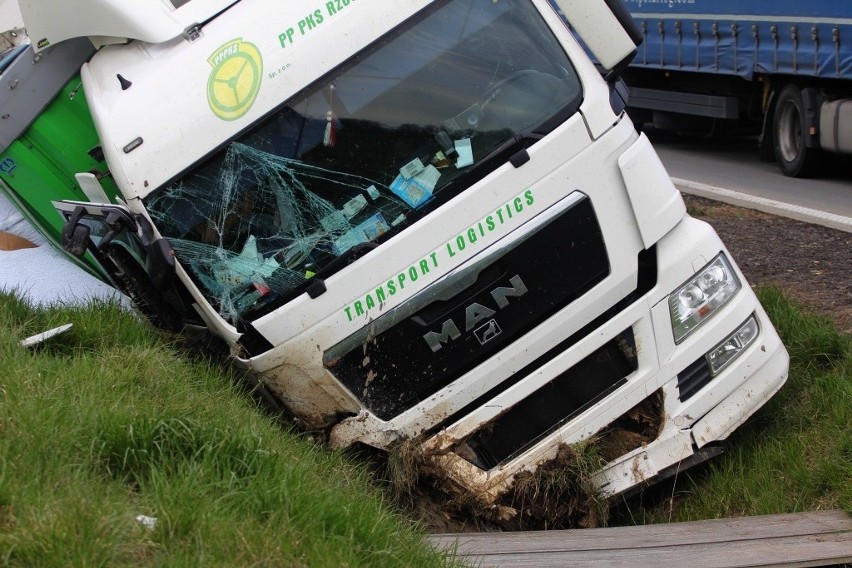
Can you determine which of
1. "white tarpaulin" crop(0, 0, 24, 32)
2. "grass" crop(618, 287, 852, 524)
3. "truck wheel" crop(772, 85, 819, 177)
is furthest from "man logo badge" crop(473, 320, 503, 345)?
"truck wheel" crop(772, 85, 819, 177)

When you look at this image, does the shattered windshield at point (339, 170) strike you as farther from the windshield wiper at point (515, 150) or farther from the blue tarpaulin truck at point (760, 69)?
the blue tarpaulin truck at point (760, 69)

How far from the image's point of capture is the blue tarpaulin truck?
11.8 meters

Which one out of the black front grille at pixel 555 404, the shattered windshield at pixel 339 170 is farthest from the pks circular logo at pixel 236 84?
the black front grille at pixel 555 404

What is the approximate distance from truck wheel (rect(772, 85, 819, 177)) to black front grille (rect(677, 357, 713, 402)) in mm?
7909

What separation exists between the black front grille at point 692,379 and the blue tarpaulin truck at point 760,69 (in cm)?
725

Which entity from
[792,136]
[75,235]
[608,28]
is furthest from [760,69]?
[75,235]

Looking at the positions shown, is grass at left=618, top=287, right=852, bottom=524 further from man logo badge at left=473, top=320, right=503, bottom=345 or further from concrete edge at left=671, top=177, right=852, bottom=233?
concrete edge at left=671, top=177, right=852, bottom=233

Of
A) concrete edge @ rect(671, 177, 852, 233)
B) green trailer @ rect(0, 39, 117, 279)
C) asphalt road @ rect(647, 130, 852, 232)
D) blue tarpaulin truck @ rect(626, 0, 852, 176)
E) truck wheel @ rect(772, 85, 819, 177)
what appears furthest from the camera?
truck wheel @ rect(772, 85, 819, 177)

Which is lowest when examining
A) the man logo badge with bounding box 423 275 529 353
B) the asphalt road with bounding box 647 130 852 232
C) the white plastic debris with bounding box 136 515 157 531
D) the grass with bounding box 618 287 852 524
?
the asphalt road with bounding box 647 130 852 232

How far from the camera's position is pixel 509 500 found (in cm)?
500

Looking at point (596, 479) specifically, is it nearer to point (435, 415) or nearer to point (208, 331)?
point (435, 415)

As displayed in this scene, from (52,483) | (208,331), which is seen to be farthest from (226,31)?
(52,483)

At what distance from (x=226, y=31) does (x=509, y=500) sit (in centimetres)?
235

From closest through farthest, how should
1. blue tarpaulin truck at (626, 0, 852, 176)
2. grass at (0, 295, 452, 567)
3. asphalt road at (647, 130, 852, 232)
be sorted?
1. grass at (0, 295, 452, 567)
2. asphalt road at (647, 130, 852, 232)
3. blue tarpaulin truck at (626, 0, 852, 176)
